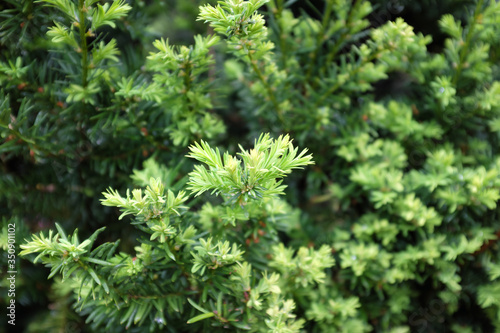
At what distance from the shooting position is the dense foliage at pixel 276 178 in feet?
2.11

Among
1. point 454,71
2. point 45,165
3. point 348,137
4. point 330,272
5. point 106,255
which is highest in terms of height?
point 454,71

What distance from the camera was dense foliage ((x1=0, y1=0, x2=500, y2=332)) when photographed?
0.64 m

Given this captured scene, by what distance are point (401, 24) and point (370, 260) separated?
490mm

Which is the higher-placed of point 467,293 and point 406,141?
point 406,141

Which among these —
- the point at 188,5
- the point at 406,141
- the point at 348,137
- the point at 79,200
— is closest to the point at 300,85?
the point at 348,137

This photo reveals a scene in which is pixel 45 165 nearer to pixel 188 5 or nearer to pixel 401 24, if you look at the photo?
pixel 188 5

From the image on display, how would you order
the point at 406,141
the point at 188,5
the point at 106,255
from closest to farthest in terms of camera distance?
the point at 106,255, the point at 406,141, the point at 188,5

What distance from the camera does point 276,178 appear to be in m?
0.77

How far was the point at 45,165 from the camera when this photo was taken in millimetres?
847

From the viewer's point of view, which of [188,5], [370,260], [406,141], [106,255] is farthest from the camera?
[188,5]

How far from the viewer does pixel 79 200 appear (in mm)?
877

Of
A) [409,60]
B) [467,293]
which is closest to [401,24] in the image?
[409,60]

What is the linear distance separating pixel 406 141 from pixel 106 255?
28.5 inches

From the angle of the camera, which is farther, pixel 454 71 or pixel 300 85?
pixel 300 85
